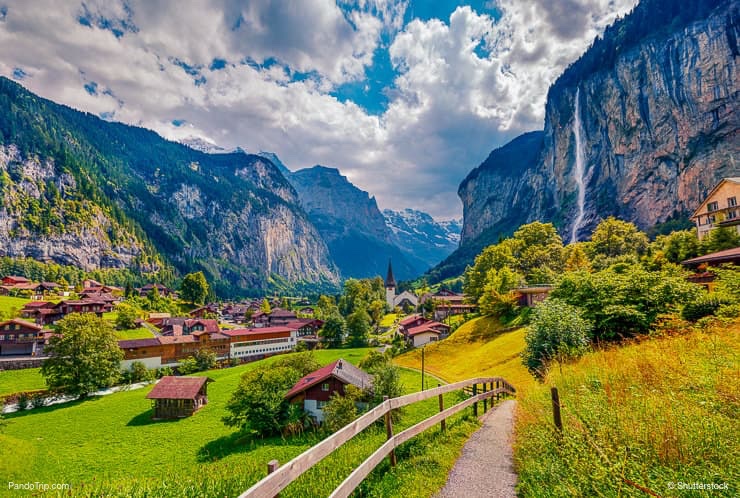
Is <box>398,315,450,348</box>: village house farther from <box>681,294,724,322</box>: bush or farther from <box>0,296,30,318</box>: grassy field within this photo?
<box>0,296,30,318</box>: grassy field

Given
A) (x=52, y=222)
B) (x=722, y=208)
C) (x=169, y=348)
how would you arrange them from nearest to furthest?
(x=722, y=208) < (x=169, y=348) < (x=52, y=222)

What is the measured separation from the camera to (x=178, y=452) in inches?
1080

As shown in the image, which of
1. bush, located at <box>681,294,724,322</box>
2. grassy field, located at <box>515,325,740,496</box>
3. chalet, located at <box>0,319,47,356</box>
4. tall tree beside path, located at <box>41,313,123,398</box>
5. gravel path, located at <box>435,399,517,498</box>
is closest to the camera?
grassy field, located at <box>515,325,740,496</box>

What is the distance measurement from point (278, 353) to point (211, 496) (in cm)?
7634

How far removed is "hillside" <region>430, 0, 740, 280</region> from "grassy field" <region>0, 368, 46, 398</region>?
3603 inches

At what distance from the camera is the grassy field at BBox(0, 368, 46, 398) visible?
4725cm

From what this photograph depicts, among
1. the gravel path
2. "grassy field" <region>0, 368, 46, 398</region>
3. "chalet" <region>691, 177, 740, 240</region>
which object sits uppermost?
"chalet" <region>691, 177, 740, 240</region>

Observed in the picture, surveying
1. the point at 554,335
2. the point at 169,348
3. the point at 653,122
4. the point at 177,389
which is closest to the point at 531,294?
the point at 554,335

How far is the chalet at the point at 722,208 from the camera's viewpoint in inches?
1705

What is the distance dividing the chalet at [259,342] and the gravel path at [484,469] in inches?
2782

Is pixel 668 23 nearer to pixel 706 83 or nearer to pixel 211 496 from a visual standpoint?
pixel 706 83

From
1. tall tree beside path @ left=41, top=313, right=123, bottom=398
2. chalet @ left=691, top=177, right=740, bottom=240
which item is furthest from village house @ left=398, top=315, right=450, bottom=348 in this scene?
tall tree beside path @ left=41, top=313, right=123, bottom=398

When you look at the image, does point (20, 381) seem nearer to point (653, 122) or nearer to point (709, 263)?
point (709, 263)

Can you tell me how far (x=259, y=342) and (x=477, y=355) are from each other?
2045 inches
